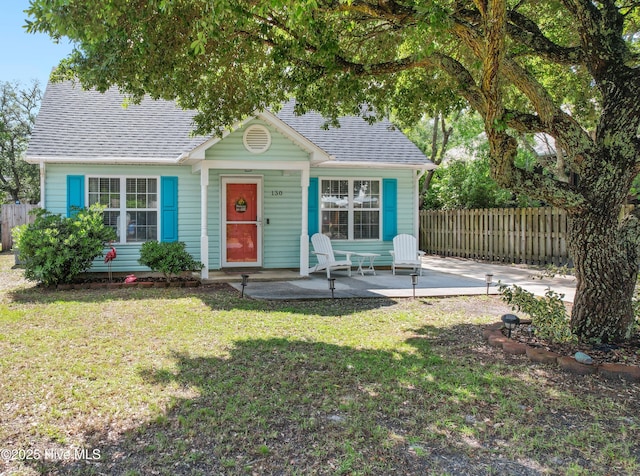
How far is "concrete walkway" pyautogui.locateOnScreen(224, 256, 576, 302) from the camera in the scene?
9844 mm

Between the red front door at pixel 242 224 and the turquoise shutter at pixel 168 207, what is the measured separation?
1.22 m

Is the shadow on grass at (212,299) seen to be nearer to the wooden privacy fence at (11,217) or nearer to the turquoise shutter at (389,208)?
the turquoise shutter at (389,208)

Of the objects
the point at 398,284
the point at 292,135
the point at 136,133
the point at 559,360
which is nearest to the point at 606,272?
the point at 559,360

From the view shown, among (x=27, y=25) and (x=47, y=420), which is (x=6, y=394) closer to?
(x=47, y=420)

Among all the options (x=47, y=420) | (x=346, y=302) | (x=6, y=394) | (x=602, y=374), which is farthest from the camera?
(x=346, y=302)

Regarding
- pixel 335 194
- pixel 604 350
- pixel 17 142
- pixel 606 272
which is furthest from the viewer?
pixel 17 142

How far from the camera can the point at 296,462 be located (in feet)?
11.1

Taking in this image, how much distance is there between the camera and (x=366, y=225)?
14.1 metres

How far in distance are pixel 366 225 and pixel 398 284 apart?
3188 millimetres

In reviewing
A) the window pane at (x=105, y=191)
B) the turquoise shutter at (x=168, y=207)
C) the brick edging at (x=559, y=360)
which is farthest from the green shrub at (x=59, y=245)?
the brick edging at (x=559, y=360)

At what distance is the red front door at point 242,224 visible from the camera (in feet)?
43.2

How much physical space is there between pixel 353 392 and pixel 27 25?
14.8 ft

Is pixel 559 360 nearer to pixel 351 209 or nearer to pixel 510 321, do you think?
pixel 510 321

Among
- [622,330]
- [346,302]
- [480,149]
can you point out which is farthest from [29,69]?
[622,330]
